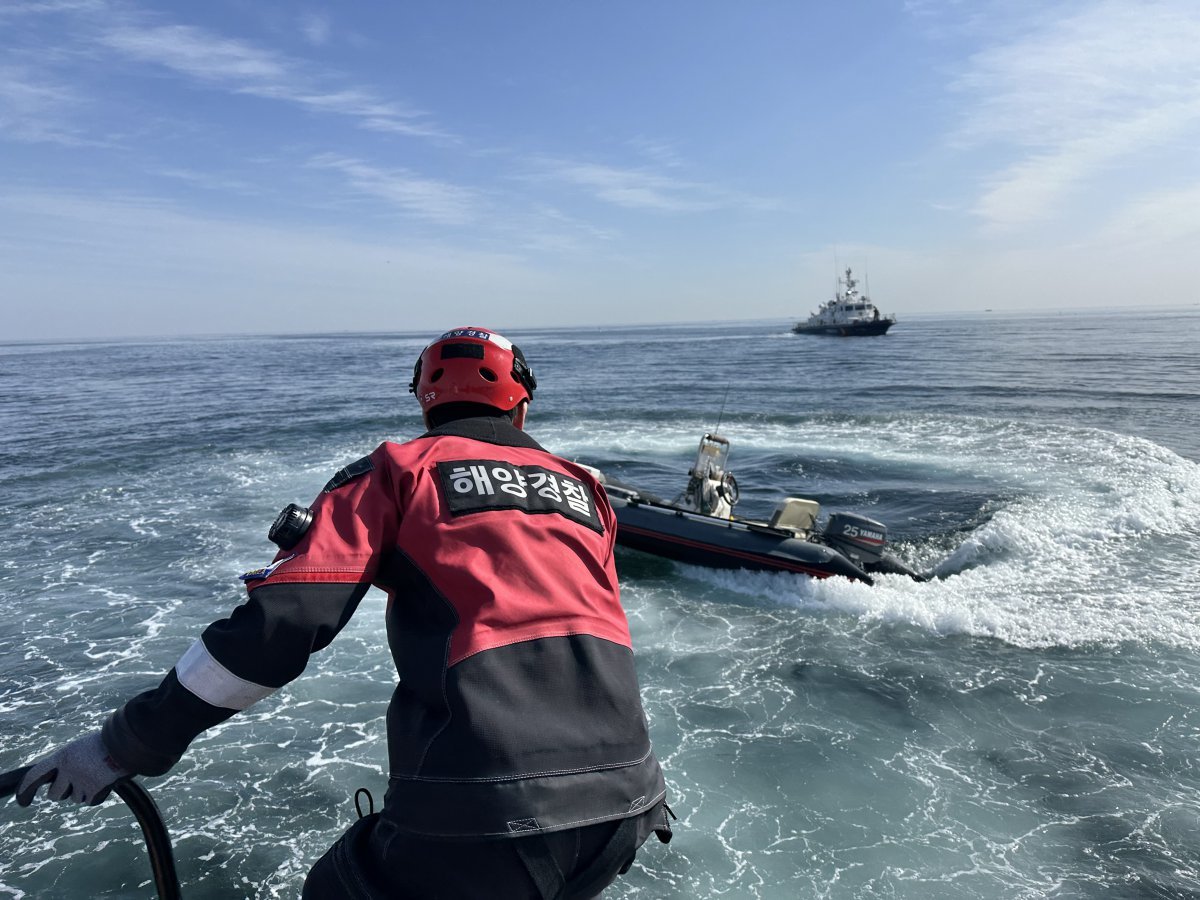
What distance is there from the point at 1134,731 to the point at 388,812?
7.57 metres

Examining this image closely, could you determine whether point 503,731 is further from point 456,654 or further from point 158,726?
point 158,726

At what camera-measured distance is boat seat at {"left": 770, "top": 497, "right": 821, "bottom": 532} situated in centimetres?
→ 1168

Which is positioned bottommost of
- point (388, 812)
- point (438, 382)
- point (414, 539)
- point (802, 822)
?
point (802, 822)

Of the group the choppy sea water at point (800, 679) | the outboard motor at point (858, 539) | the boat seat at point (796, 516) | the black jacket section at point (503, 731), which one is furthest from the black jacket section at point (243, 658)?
the boat seat at point (796, 516)

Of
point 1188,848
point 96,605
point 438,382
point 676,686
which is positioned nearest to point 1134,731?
point 1188,848

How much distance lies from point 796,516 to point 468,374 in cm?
1032

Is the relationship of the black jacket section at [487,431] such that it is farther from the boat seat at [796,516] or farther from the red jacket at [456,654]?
the boat seat at [796,516]

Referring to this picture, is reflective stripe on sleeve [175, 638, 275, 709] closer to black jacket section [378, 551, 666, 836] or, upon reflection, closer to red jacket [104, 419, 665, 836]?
red jacket [104, 419, 665, 836]

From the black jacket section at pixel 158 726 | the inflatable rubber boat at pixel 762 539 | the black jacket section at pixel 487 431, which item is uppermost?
the black jacket section at pixel 487 431

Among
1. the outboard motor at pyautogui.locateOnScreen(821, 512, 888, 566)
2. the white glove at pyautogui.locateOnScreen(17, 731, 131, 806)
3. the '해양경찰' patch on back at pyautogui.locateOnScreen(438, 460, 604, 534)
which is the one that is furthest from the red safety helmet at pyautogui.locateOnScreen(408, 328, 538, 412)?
the outboard motor at pyautogui.locateOnScreen(821, 512, 888, 566)

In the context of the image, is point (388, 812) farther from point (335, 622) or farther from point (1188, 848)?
point (1188, 848)

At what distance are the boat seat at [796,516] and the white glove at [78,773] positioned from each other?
35.0 ft

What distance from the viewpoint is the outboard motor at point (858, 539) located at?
36.0 feet

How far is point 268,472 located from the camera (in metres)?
17.9
